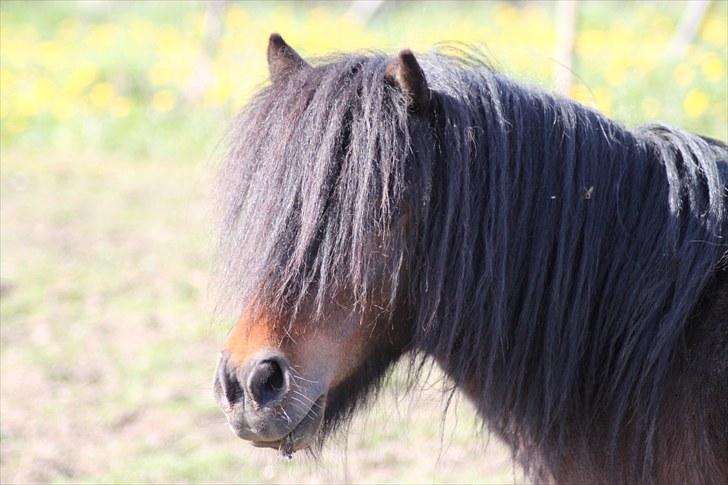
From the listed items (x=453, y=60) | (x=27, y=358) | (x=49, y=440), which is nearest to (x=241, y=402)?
(x=453, y=60)

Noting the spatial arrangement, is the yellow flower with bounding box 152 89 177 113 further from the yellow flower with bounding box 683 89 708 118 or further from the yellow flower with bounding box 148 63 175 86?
the yellow flower with bounding box 683 89 708 118

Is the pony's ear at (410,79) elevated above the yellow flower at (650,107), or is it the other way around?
the pony's ear at (410,79)

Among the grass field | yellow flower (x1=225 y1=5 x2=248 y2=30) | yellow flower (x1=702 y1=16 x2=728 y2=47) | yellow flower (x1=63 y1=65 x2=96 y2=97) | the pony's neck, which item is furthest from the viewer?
yellow flower (x1=225 y1=5 x2=248 y2=30)

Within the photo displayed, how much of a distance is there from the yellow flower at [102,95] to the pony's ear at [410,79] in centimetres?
850

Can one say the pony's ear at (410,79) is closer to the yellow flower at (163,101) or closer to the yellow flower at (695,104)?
the yellow flower at (695,104)

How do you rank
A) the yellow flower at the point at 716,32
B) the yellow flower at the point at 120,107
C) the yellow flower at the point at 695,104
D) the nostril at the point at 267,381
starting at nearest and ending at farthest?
the nostril at the point at 267,381, the yellow flower at the point at 695,104, the yellow flower at the point at 716,32, the yellow flower at the point at 120,107

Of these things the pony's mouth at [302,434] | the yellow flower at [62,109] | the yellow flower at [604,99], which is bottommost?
the yellow flower at [62,109]

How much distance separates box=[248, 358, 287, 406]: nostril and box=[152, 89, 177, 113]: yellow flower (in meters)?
8.26

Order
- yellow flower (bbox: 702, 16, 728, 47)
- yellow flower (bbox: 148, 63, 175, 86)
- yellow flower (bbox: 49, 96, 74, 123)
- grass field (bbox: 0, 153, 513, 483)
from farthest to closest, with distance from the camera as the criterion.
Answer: yellow flower (bbox: 148, 63, 175, 86) → yellow flower (bbox: 49, 96, 74, 123) → yellow flower (bbox: 702, 16, 728, 47) → grass field (bbox: 0, 153, 513, 483)

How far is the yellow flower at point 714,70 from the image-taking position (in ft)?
25.2

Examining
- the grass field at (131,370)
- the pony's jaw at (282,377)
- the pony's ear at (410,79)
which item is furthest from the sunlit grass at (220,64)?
the pony's jaw at (282,377)

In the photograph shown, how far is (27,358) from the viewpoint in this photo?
5203 millimetres

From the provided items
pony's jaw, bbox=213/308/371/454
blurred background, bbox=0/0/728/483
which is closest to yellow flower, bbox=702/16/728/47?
blurred background, bbox=0/0/728/483

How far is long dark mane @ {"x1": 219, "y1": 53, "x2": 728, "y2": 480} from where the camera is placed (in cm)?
231
